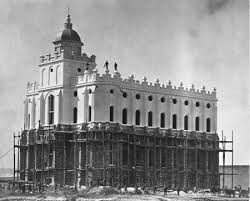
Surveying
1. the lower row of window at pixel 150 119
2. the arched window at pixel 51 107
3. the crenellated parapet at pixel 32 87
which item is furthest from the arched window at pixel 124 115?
the crenellated parapet at pixel 32 87

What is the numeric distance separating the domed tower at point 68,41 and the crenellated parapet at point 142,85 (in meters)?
2.91

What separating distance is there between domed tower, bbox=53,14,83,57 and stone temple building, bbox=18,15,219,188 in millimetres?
94

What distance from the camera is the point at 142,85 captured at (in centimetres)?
8994

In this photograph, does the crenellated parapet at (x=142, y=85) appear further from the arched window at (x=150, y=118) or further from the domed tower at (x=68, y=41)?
the domed tower at (x=68, y=41)

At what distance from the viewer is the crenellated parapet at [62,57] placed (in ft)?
291

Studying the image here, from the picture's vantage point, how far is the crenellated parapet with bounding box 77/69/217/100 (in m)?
86.4

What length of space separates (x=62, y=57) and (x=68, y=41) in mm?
1652

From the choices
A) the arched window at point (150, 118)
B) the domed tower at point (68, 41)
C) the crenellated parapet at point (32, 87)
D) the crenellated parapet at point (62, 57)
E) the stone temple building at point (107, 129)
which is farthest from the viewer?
the crenellated parapet at point (32, 87)

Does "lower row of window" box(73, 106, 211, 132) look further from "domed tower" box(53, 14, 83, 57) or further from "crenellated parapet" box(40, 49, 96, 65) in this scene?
"domed tower" box(53, 14, 83, 57)

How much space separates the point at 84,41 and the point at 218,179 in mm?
19662

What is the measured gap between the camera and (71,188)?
81.3 meters

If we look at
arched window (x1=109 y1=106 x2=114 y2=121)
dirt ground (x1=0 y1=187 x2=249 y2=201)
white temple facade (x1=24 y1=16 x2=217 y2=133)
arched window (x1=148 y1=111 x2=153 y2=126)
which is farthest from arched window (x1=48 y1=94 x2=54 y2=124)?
dirt ground (x1=0 y1=187 x2=249 y2=201)

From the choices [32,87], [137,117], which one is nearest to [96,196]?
[137,117]

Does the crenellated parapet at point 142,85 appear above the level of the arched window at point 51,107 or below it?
above
